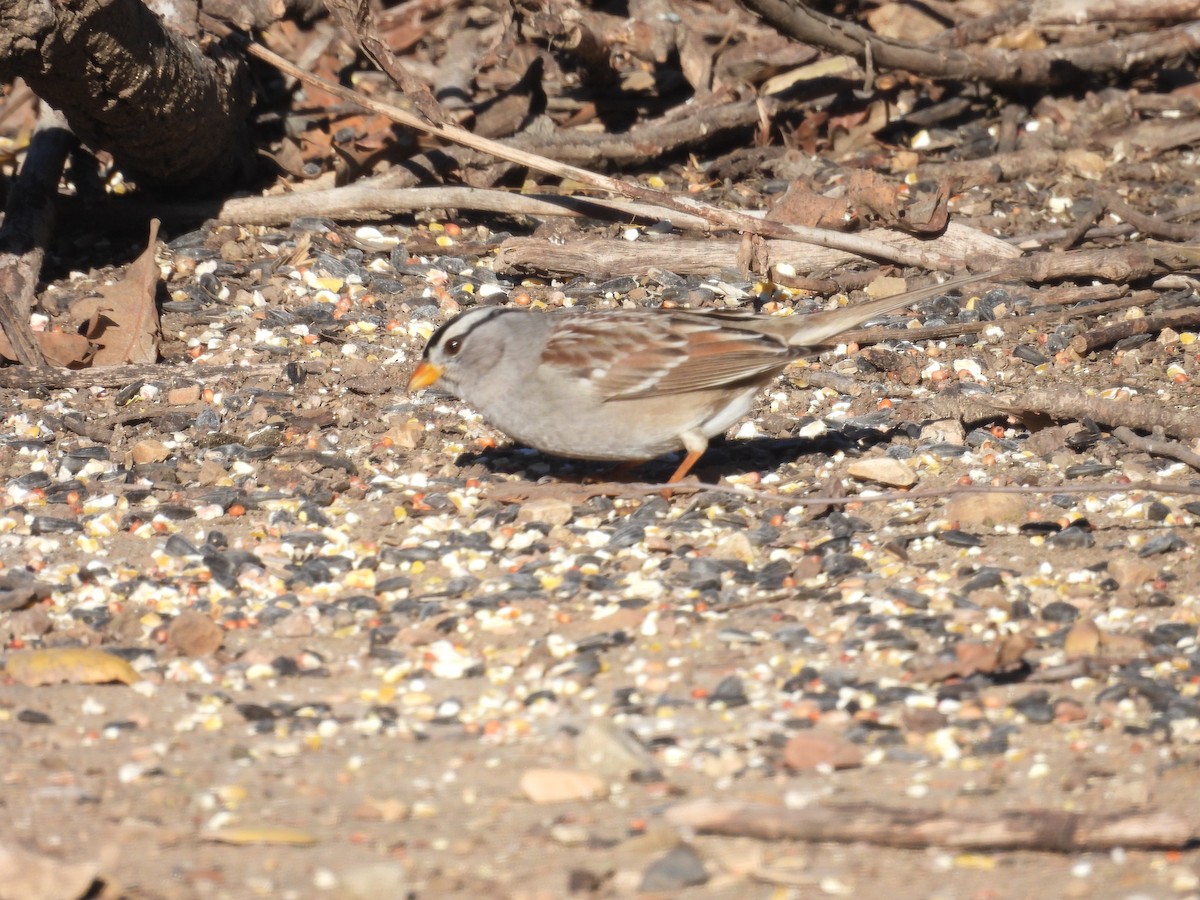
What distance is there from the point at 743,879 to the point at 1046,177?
228 inches

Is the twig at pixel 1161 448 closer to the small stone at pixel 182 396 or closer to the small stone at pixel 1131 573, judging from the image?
the small stone at pixel 1131 573

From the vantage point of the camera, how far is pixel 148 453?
18.3 ft

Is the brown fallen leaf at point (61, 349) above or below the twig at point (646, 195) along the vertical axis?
below

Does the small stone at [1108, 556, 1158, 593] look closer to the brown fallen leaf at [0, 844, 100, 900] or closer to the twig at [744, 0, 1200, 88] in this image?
the brown fallen leaf at [0, 844, 100, 900]

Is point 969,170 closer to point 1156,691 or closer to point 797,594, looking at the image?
point 797,594

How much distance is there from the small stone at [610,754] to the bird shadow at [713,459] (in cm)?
206

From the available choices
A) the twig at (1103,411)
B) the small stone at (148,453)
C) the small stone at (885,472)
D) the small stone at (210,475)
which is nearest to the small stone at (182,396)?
the small stone at (148,453)

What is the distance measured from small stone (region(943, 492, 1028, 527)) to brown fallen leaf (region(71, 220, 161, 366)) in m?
3.39

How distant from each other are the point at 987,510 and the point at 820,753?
166 cm

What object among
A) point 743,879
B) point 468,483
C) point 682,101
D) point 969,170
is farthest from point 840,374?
point 743,879

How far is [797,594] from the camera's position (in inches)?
177

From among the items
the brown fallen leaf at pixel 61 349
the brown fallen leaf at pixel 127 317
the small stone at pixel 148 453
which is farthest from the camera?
the brown fallen leaf at pixel 127 317

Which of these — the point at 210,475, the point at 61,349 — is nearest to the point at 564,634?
the point at 210,475

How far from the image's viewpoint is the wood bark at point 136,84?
5.61 meters
